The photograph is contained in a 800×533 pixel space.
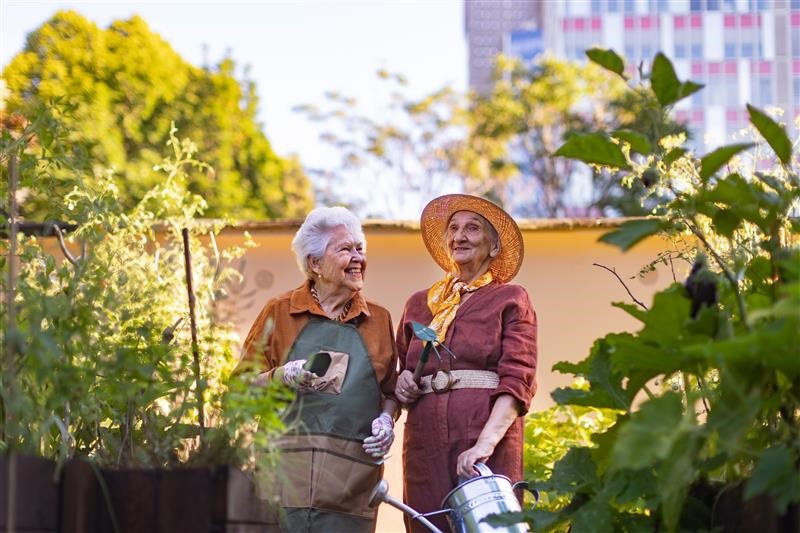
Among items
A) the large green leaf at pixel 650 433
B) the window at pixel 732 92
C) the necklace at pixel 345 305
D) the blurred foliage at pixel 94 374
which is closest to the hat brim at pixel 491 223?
the necklace at pixel 345 305

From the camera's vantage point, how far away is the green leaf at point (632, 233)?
3035 millimetres

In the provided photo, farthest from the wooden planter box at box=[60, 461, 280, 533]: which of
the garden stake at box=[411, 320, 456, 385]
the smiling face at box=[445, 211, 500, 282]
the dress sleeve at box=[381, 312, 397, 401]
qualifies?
the smiling face at box=[445, 211, 500, 282]

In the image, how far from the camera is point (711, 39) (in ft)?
206

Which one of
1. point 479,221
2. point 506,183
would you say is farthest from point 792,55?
point 479,221

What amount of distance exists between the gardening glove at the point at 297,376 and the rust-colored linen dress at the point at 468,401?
0.35 m

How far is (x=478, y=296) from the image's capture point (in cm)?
486

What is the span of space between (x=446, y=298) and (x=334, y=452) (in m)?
0.63

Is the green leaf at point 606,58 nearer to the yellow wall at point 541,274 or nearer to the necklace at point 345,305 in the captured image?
the necklace at point 345,305

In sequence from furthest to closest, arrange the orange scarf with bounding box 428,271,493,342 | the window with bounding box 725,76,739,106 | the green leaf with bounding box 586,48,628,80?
1. the window with bounding box 725,76,739,106
2. the orange scarf with bounding box 428,271,493,342
3. the green leaf with bounding box 586,48,628,80

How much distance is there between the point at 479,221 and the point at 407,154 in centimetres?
2813

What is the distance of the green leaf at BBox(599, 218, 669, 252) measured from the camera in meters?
3.04

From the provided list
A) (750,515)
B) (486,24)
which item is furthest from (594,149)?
(486,24)

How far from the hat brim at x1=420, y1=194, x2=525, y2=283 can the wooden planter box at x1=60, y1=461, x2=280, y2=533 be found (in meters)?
2.00

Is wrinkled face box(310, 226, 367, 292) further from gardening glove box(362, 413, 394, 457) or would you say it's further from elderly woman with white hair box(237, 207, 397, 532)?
gardening glove box(362, 413, 394, 457)
